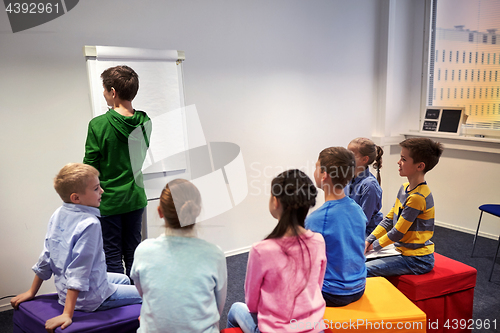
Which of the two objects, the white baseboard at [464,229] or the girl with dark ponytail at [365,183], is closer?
the girl with dark ponytail at [365,183]

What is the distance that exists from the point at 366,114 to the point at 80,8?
2878 millimetres

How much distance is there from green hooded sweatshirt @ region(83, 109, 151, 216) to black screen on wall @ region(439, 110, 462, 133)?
3.12 meters

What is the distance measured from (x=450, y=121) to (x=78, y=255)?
3706 millimetres

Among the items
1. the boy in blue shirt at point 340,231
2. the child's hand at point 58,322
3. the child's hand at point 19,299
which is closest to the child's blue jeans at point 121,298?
the child's hand at point 58,322

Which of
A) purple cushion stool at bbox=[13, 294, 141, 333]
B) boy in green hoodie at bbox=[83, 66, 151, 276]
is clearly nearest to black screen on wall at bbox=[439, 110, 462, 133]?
boy in green hoodie at bbox=[83, 66, 151, 276]

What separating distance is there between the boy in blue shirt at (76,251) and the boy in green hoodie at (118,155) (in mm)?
460

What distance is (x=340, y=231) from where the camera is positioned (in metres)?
1.68

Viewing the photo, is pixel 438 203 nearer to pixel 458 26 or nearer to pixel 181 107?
pixel 458 26

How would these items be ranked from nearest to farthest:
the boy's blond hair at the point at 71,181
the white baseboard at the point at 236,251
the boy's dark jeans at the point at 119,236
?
1. the boy's blond hair at the point at 71,181
2. the boy's dark jeans at the point at 119,236
3. the white baseboard at the point at 236,251

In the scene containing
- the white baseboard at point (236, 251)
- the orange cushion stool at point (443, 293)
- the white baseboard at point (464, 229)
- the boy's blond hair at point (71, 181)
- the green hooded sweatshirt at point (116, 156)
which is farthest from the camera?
the white baseboard at point (464, 229)

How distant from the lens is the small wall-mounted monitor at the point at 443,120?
155 inches

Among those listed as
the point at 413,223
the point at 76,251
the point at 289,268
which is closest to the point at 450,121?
the point at 413,223

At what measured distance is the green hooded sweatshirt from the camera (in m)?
2.15

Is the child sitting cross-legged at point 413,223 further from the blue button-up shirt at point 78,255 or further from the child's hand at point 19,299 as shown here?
the child's hand at point 19,299
